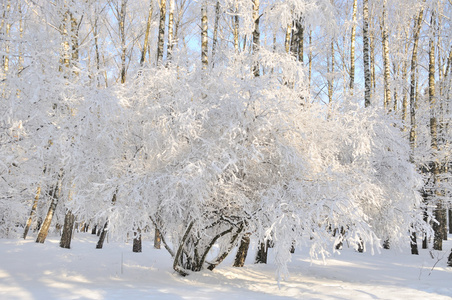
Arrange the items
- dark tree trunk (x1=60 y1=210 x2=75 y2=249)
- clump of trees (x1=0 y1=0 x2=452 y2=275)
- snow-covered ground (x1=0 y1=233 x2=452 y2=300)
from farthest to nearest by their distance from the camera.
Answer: dark tree trunk (x1=60 y1=210 x2=75 y2=249)
snow-covered ground (x1=0 y1=233 x2=452 y2=300)
clump of trees (x1=0 y1=0 x2=452 y2=275)

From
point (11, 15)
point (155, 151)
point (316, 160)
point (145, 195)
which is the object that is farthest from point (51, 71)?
point (316, 160)

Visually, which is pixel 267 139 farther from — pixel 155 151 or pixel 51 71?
pixel 51 71

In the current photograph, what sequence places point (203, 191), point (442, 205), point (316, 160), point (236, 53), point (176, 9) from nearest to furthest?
1. point (203, 191)
2. point (316, 160)
3. point (236, 53)
4. point (442, 205)
5. point (176, 9)

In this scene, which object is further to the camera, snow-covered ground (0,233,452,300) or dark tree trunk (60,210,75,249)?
dark tree trunk (60,210,75,249)

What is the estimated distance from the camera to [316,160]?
6215 millimetres

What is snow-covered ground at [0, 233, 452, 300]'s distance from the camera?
580 centimetres

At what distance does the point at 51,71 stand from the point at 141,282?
165 inches

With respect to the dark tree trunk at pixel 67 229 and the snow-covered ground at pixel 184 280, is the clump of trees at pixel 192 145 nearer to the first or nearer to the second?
the snow-covered ground at pixel 184 280

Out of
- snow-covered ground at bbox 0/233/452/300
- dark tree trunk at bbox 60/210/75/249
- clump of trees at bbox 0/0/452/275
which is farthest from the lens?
dark tree trunk at bbox 60/210/75/249

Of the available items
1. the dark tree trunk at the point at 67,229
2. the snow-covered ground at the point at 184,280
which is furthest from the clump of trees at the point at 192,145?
the dark tree trunk at the point at 67,229

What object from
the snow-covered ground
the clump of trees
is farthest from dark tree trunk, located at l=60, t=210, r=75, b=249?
the clump of trees

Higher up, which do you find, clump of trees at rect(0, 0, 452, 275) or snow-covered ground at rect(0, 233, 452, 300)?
clump of trees at rect(0, 0, 452, 275)

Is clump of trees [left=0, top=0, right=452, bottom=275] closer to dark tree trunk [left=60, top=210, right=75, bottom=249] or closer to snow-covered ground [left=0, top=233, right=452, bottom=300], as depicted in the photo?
snow-covered ground [left=0, top=233, right=452, bottom=300]

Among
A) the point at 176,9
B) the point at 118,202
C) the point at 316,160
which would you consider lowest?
the point at 118,202
